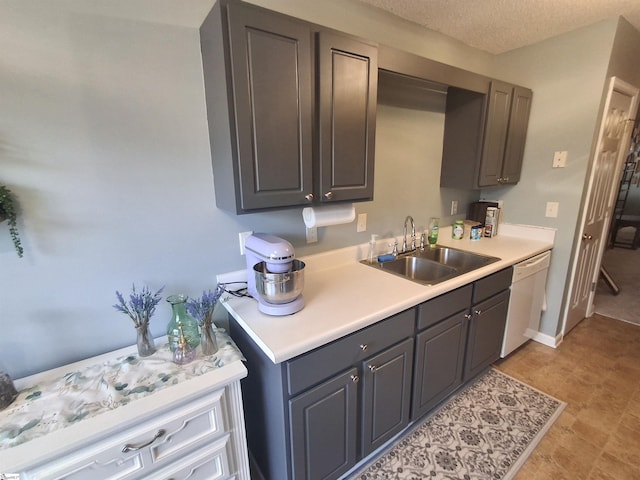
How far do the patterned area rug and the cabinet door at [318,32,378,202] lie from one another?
1.40 metres

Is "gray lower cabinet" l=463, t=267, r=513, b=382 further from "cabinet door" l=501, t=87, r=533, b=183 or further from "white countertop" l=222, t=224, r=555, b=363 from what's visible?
"cabinet door" l=501, t=87, r=533, b=183

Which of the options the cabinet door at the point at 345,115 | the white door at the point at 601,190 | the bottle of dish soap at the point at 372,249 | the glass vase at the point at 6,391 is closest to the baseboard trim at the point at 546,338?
the white door at the point at 601,190

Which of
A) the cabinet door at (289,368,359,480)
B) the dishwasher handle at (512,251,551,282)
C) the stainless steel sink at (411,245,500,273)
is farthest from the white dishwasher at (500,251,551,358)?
the cabinet door at (289,368,359,480)

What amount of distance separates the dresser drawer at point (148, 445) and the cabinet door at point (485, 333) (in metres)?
1.51

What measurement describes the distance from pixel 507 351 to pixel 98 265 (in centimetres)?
261

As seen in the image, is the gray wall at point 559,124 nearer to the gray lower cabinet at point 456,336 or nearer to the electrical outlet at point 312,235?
the gray lower cabinet at point 456,336

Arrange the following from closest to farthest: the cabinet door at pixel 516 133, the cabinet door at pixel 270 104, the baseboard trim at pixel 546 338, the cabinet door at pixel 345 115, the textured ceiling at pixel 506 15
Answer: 1. the cabinet door at pixel 270 104
2. the cabinet door at pixel 345 115
3. the textured ceiling at pixel 506 15
4. the cabinet door at pixel 516 133
5. the baseboard trim at pixel 546 338

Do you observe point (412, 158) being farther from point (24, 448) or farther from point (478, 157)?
point (24, 448)

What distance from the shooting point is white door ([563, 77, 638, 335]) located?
223 cm

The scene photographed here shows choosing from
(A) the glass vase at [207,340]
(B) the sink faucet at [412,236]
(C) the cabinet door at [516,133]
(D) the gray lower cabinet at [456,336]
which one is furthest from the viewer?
(C) the cabinet door at [516,133]

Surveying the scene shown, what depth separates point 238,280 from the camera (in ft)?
5.13

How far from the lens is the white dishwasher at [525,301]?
211cm

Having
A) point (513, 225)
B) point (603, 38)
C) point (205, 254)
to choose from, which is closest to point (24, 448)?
point (205, 254)

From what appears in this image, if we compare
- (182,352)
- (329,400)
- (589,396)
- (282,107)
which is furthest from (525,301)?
(182,352)
